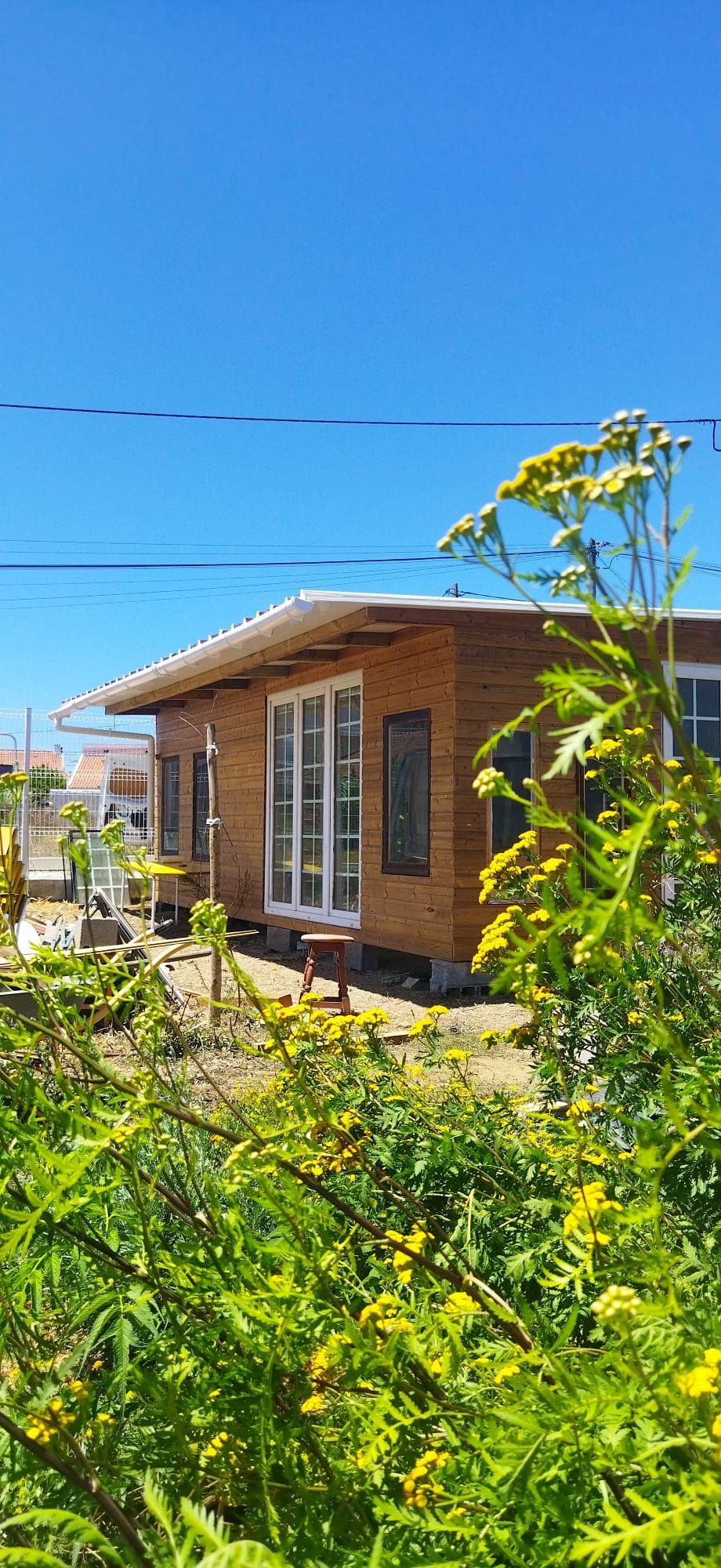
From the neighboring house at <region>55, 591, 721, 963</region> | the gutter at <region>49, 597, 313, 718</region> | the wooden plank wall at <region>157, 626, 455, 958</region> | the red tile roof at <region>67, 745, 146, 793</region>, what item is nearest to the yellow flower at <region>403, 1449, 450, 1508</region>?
the neighboring house at <region>55, 591, 721, 963</region>

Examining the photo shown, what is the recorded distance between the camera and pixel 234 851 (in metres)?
14.2

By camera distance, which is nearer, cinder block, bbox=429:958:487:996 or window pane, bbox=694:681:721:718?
cinder block, bbox=429:958:487:996

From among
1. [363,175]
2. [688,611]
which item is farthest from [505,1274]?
[363,175]

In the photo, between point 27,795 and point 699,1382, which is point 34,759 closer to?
point 27,795

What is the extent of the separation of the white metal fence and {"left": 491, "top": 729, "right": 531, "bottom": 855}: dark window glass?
32.6 ft

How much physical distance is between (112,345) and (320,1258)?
88.7 ft

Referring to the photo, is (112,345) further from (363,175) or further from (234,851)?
(234,851)

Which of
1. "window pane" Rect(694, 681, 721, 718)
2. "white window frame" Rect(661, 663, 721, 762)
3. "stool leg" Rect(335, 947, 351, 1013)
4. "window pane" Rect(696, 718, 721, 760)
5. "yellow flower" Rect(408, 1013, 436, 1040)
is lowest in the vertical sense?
"stool leg" Rect(335, 947, 351, 1013)

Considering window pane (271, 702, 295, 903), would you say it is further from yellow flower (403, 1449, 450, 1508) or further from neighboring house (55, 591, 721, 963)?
yellow flower (403, 1449, 450, 1508)

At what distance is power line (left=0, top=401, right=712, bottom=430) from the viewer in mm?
17875

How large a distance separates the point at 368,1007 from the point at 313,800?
402 cm

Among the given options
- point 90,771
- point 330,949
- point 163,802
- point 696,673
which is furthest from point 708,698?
point 90,771

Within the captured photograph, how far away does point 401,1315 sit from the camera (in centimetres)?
121

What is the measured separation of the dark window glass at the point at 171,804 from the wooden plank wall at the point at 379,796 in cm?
315
